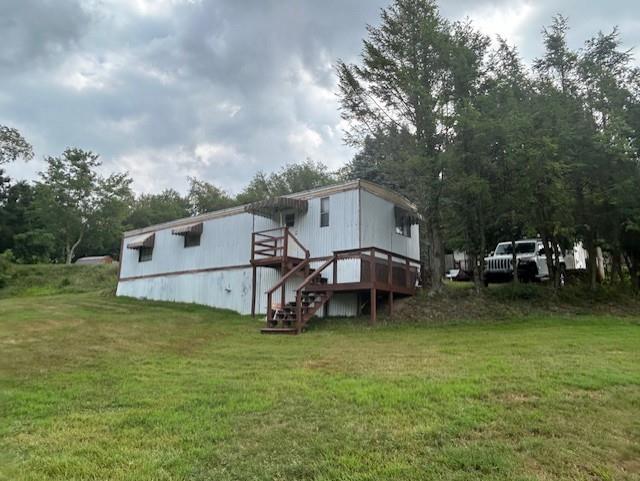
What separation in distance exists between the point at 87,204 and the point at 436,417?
1593 inches

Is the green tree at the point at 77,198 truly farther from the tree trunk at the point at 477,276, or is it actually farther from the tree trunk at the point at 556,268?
the tree trunk at the point at 556,268

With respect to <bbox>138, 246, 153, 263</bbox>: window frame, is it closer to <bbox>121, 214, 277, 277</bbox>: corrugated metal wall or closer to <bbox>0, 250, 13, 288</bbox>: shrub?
<bbox>121, 214, 277, 277</bbox>: corrugated metal wall

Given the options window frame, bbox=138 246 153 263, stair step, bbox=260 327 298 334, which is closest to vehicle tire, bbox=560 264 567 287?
stair step, bbox=260 327 298 334

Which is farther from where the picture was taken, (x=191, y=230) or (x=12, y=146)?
(x=12, y=146)

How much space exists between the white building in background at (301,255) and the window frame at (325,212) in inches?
1.4

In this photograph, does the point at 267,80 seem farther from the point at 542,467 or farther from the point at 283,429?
the point at 542,467

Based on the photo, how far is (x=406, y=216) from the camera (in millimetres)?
17859

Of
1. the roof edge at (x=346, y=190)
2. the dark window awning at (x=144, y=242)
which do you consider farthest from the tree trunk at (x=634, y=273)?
the dark window awning at (x=144, y=242)

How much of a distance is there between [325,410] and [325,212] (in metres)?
11.8

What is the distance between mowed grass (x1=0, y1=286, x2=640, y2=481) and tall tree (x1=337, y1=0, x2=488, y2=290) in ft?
22.6

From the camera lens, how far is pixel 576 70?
A: 15.8m

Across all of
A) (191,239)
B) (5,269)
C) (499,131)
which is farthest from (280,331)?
(5,269)

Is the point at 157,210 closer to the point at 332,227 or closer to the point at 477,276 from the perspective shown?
the point at 332,227

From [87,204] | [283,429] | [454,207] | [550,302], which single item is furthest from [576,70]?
[87,204]
